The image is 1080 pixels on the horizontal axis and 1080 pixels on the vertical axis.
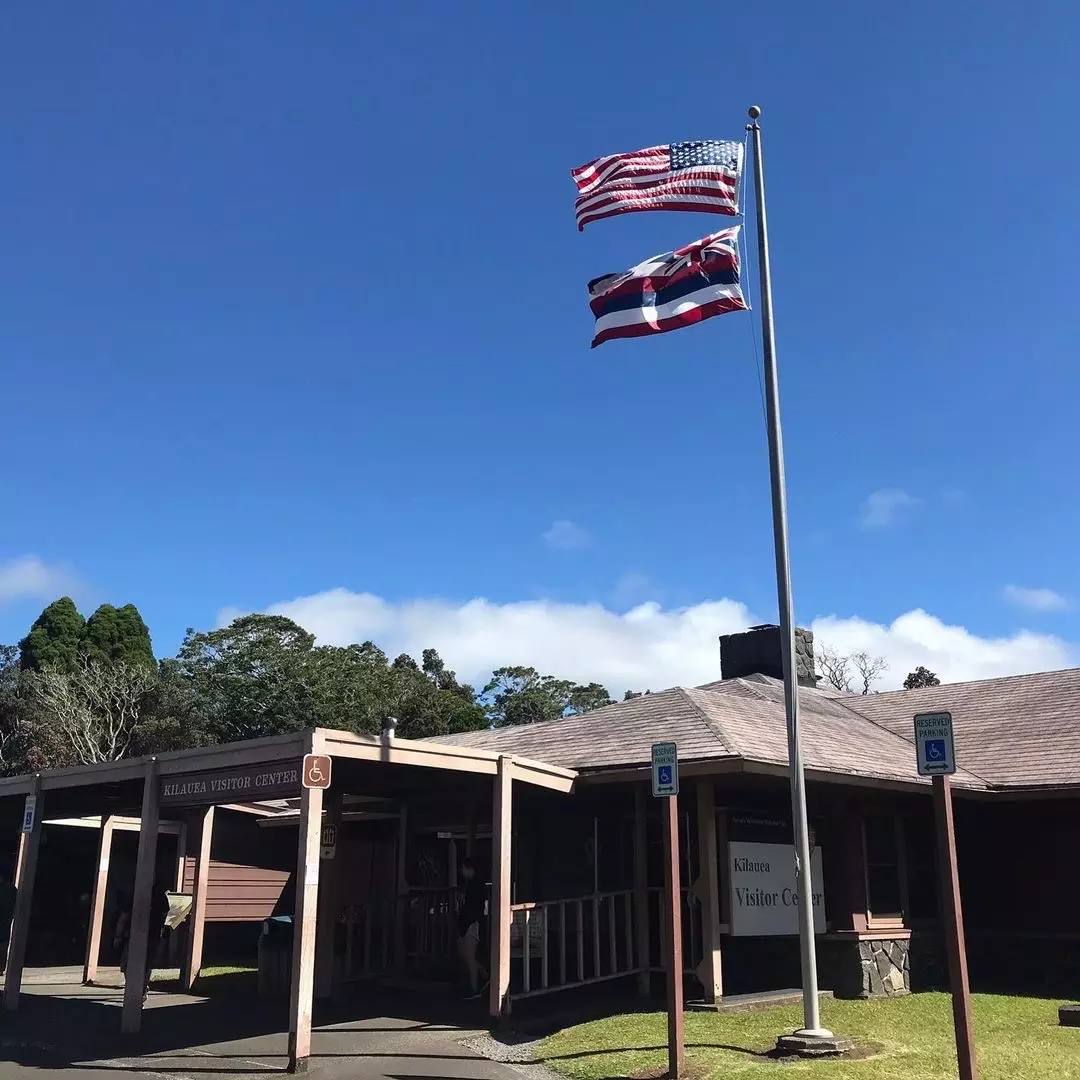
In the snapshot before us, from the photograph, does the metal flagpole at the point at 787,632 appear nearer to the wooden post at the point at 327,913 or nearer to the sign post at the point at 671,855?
the sign post at the point at 671,855

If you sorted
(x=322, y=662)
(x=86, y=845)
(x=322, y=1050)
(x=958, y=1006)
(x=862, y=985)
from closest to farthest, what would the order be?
(x=958, y=1006), (x=322, y=1050), (x=862, y=985), (x=86, y=845), (x=322, y=662)

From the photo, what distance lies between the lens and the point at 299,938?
8930 mm

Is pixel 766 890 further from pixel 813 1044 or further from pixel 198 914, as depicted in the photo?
pixel 198 914

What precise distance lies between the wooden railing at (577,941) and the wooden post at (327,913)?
89.8 inches

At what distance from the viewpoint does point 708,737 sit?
12.3 meters

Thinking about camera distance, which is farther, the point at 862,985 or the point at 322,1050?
the point at 862,985

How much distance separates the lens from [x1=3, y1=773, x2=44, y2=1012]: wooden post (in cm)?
1280

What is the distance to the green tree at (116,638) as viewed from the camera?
153 ft

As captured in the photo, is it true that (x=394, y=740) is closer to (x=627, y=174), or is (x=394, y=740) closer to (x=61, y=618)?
(x=627, y=174)

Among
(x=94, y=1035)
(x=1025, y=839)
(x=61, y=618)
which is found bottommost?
(x=94, y=1035)

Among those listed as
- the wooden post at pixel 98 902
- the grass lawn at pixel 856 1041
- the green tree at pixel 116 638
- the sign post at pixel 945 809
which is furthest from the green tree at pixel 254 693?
the sign post at pixel 945 809

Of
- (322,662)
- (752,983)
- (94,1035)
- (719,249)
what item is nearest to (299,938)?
(94,1035)

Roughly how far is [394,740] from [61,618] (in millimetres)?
41959

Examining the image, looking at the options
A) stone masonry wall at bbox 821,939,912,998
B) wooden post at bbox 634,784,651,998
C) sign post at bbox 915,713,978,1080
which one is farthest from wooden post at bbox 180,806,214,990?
sign post at bbox 915,713,978,1080
